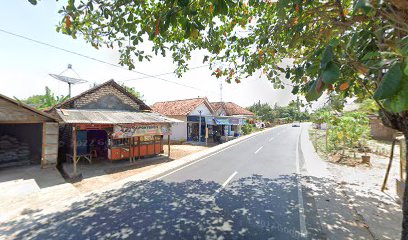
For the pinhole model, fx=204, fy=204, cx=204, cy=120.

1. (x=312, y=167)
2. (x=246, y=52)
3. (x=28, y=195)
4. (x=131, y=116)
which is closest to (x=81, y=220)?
(x=28, y=195)

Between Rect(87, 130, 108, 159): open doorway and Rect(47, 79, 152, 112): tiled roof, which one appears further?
Rect(87, 130, 108, 159): open doorway

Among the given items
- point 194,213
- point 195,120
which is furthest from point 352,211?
point 195,120

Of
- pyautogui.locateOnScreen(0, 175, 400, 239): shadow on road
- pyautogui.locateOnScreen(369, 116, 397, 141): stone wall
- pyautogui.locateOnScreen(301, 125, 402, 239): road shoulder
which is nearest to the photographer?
pyautogui.locateOnScreen(301, 125, 402, 239): road shoulder

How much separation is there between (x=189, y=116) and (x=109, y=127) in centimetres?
1265

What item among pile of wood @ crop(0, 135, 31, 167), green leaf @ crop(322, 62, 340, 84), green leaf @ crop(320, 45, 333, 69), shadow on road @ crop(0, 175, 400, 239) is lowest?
shadow on road @ crop(0, 175, 400, 239)

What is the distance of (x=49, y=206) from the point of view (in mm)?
6645

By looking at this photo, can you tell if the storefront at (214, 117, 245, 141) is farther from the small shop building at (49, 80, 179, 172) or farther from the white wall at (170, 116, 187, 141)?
the small shop building at (49, 80, 179, 172)

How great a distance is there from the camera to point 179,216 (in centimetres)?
567

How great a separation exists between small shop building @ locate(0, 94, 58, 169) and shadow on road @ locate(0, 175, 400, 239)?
5.69m

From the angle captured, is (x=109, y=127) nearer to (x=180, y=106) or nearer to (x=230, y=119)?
(x=180, y=106)

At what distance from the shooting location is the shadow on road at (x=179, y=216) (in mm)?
4844

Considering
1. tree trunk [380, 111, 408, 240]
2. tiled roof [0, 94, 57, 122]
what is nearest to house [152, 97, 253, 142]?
tiled roof [0, 94, 57, 122]

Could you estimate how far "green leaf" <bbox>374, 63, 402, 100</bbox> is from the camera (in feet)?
3.92

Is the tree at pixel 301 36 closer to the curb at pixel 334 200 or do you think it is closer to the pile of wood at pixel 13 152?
the curb at pixel 334 200
